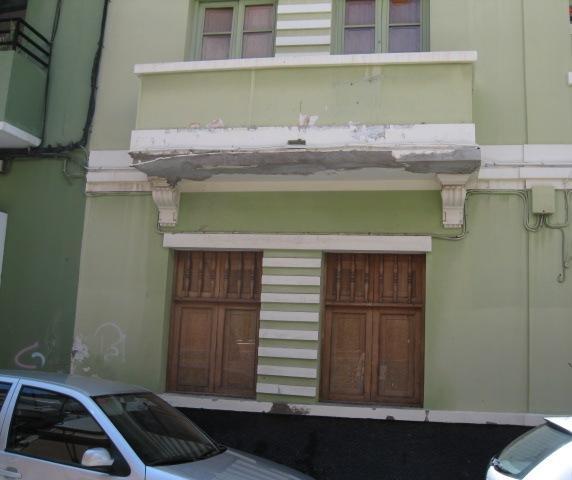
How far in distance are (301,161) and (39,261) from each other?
14.1ft

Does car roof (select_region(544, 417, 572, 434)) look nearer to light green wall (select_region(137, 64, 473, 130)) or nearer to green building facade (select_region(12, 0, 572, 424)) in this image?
green building facade (select_region(12, 0, 572, 424))

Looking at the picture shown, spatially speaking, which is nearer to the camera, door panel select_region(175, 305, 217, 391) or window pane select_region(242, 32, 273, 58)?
door panel select_region(175, 305, 217, 391)

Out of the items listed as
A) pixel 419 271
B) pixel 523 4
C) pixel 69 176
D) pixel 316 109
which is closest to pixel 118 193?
pixel 69 176

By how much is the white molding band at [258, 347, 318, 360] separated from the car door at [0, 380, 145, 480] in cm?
368

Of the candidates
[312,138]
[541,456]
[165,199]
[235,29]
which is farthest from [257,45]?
[541,456]

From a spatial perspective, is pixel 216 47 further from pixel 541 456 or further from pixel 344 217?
pixel 541 456

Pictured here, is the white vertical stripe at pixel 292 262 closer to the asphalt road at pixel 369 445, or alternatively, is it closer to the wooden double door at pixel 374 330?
the wooden double door at pixel 374 330

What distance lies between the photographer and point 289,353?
8.17 metres

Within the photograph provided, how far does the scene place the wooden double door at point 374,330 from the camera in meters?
8.17

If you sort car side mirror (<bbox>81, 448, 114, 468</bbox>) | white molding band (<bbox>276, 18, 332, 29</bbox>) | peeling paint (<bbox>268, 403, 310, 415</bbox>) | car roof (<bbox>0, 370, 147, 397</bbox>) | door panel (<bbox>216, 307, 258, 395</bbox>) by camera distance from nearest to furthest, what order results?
car side mirror (<bbox>81, 448, 114, 468</bbox>)
car roof (<bbox>0, 370, 147, 397</bbox>)
peeling paint (<bbox>268, 403, 310, 415</bbox>)
door panel (<bbox>216, 307, 258, 395</bbox>)
white molding band (<bbox>276, 18, 332, 29</bbox>)

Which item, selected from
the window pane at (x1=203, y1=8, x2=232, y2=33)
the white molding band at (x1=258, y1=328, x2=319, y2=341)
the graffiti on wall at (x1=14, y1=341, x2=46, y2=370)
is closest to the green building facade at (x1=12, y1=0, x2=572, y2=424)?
the white molding band at (x1=258, y1=328, x2=319, y2=341)

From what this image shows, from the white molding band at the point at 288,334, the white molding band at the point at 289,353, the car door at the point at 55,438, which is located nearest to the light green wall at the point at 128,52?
the white molding band at the point at 288,334

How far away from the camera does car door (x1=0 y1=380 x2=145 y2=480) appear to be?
4.42 meters

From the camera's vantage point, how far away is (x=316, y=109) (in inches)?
315
